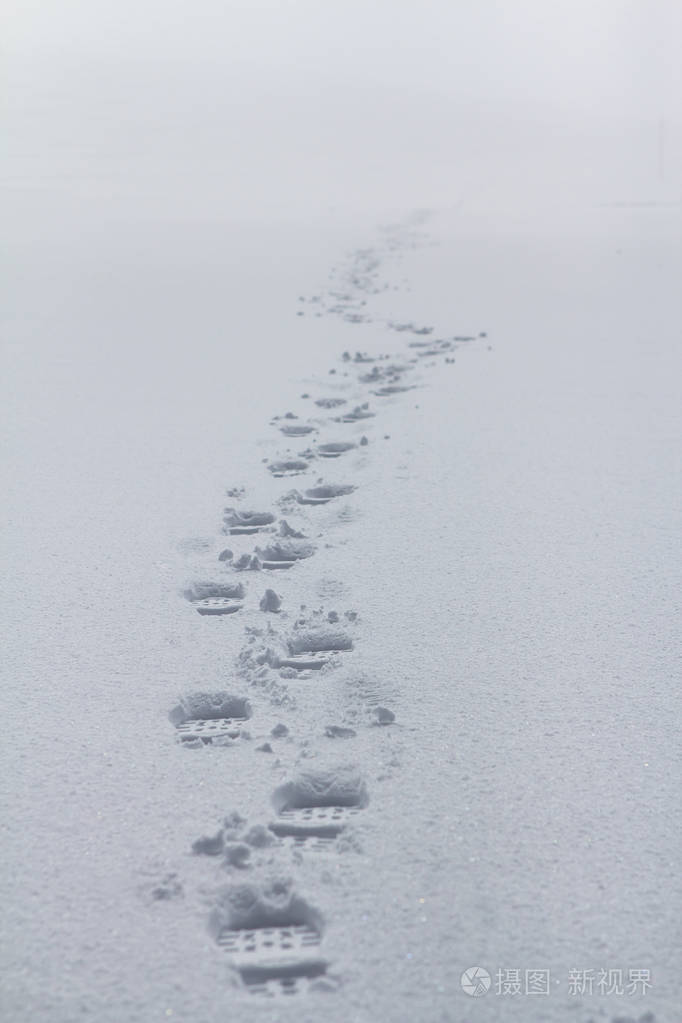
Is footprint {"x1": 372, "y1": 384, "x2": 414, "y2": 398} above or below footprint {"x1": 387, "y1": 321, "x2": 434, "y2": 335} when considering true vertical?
below

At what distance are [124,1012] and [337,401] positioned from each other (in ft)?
8.98

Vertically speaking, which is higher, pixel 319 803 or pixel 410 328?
pixel 410 328

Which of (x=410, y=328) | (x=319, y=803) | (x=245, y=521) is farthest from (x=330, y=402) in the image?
(x=319, y=803)

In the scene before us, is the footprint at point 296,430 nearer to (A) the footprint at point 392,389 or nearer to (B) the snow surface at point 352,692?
(B) the snow surface at point 352,692

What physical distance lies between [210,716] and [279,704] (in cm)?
10

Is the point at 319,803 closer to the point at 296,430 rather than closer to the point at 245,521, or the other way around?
the point at 245,521

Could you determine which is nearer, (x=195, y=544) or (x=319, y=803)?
(x=319, y=803)

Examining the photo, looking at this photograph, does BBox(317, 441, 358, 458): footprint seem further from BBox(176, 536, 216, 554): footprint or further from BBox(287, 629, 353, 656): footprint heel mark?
BBox(287, 629, 353, 656): footprint heel mark

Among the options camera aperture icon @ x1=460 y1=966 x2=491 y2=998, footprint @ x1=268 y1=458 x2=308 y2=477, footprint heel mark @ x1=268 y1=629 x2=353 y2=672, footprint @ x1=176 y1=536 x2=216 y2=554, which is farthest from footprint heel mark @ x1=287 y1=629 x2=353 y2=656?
footprint @ x1=268 y1=458 x2=308 y2=477

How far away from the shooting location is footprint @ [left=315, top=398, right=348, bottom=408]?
372 centimetres

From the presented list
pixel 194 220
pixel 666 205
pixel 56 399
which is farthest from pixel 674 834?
pixel 666 205

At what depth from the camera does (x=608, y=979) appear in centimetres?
120

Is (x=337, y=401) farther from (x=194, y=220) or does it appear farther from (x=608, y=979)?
(x=194, y=220)

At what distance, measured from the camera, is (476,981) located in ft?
3.90
